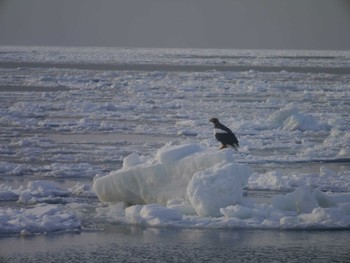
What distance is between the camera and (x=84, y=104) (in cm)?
2389

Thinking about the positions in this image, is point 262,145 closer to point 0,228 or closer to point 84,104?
point 0,228

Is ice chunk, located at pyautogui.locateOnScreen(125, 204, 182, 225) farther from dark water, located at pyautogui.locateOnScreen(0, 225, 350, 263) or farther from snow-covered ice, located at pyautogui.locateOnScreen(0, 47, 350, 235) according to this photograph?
dark water, located at pyautogui.locateOnScreen(0, 225, 350, 263)

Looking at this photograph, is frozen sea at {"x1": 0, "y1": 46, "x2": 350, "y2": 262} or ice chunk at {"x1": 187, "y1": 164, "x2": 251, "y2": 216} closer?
frozen sea at {"x1": 0, "y1": 46, "x2": 350, "y2": 262}

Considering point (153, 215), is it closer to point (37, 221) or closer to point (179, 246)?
point (179, 246)

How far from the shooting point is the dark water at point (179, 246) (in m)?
8.29

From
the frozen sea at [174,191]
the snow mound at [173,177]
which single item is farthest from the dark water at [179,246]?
the snow mound at [173,177]

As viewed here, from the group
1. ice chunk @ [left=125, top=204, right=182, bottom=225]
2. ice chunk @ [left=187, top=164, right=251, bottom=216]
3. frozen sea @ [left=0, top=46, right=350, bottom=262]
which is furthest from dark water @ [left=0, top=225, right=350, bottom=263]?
ice chunk @ [left=187, top=164, right=251, bottom=216]

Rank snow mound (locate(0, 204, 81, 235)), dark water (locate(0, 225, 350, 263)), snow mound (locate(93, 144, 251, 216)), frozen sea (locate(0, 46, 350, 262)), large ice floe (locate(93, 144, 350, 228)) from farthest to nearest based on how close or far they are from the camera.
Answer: snow mound (locate(93, 144, 251, 216)) < large ice floe (locate(93, 144, 350, 228)) < snow mound (locate(0, 204, 81, 235)) < frozen sea (locate(0, 46, 350, 262)) < dark water (locate(0, 225, 350, 263))

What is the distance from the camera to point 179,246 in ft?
28.2

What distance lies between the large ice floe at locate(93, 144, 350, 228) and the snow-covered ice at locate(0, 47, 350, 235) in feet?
0.03

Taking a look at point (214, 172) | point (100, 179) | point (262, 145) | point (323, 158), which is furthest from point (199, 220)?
point (262, 145)

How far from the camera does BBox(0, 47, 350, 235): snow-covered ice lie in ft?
30.6

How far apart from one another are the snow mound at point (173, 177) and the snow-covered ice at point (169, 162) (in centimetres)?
1

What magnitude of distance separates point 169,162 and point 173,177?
0.16 m
